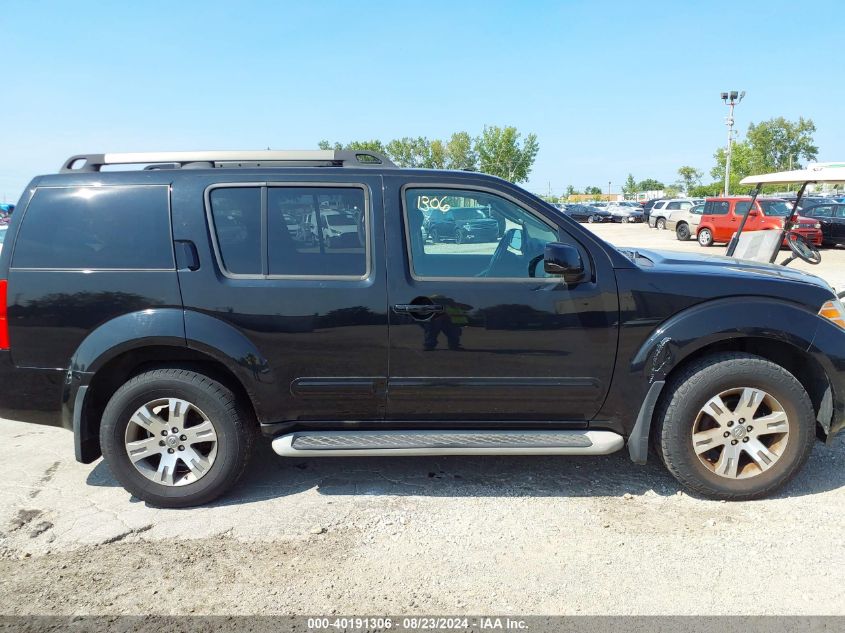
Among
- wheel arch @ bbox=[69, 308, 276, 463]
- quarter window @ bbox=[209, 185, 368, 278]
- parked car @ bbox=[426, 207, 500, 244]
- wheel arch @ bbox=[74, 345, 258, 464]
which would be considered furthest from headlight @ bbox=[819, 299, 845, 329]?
wheel arch @ bbox=[74, 345, 258, 464]

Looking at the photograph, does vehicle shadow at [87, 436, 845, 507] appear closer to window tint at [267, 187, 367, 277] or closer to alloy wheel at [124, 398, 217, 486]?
alloy wheel at [124, 398, 217, 486]

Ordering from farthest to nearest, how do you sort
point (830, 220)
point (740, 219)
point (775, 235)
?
point (740, 219) < point (830, 220) < point (775, 235)

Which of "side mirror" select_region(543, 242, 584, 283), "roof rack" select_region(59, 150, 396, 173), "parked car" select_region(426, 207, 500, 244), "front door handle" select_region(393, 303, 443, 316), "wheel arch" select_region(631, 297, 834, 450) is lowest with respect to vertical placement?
"wheel arch" select_region(631, 297, 834, 450)

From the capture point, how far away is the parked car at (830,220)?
19.9 m

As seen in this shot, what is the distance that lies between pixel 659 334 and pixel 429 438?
1.39m

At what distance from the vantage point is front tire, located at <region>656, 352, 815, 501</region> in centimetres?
348

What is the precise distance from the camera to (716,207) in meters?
21.3

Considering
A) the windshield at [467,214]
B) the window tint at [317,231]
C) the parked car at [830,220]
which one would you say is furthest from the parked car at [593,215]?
the window tint at [317,231]

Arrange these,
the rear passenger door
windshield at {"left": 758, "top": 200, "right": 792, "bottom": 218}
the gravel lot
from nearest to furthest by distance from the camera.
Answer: the gravel lot < the rear passenger door < windshield at {"left": 758, "top": 200, "right": 792, "bottom": 218}

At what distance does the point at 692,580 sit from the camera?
2840mm

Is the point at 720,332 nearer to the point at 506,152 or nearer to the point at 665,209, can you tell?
the point at 665,209

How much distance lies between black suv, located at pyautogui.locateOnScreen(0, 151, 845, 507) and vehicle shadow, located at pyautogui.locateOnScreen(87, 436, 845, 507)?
0.34m

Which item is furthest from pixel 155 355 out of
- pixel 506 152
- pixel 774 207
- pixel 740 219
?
pixel 506 152

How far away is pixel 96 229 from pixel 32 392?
0.98 metres
